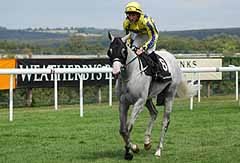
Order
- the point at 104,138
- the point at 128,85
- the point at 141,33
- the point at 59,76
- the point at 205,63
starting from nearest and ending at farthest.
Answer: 1. the point at 128,85
2. the point at 141,33
3. the point at 104,138
4. the point at 59,76
5. the point at 205,63

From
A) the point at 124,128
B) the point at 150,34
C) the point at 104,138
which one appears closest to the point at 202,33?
the point at 104,138

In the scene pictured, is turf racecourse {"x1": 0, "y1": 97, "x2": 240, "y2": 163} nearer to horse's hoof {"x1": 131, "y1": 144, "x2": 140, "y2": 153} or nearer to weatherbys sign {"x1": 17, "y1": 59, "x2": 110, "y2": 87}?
horse's hoof {"x1": 131, "y1": 144, "x2": 140, "y2": 153}

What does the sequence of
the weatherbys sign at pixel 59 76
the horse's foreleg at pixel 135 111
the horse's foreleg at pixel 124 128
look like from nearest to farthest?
1. the horse's foreleg at pixel 124 128
2. the horse's foreleg at pixel 135 111
3. the weatherbys sign at pixel 59 76

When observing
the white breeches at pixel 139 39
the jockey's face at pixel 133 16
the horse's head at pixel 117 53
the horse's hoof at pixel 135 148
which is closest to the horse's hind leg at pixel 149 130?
the horse's hoof at pixel 135 148

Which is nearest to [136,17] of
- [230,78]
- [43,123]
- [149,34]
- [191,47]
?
[149,34]

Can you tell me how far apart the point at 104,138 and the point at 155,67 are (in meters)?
2.21

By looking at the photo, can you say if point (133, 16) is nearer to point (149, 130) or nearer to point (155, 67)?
point (155, 67)

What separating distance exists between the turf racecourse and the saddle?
115cm

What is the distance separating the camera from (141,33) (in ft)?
32.3

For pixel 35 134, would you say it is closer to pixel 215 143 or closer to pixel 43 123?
pixel 43 123

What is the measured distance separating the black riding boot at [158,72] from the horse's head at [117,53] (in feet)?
2.50

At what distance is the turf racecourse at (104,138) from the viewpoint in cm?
921

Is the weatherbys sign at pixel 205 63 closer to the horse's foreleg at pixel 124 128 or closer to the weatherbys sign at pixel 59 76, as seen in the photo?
the weatherbys sign at pixel 59 76

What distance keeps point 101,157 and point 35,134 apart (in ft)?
9.84
